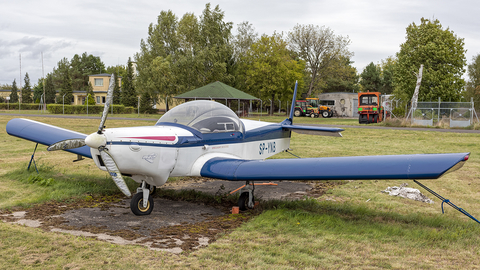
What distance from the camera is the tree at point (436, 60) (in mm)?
32156

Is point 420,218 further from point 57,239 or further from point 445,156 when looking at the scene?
point 57,239

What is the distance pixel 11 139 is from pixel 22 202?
11.9 meters

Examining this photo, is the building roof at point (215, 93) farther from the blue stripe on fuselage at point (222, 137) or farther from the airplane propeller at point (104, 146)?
the airplane propeller at point (104, 146)

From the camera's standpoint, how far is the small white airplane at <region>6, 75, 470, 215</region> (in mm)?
5121

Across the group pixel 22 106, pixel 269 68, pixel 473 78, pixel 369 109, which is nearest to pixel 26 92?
pixel 22 106

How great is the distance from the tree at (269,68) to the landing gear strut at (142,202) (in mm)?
42738

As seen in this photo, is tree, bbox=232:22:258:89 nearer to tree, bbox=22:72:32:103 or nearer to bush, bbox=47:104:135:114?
bush, bbox=47:104:135:114

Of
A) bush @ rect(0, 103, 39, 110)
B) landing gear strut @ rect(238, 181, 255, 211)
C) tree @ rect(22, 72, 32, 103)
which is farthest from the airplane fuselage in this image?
tree @ rect(22, 72, 32, 103)

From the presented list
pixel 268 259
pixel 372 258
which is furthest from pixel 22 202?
pixel 372 258

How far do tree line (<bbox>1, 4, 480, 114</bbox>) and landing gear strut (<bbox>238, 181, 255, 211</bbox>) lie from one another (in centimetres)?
3108

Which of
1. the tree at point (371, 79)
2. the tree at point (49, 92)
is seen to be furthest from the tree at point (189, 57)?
the tree at point (371, 79)

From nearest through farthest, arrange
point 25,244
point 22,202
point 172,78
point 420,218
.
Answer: point 25,244, point 420,218, point 22,202, point 172,78

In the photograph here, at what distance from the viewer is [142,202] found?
20.2 feet

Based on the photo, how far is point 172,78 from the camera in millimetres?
44094
